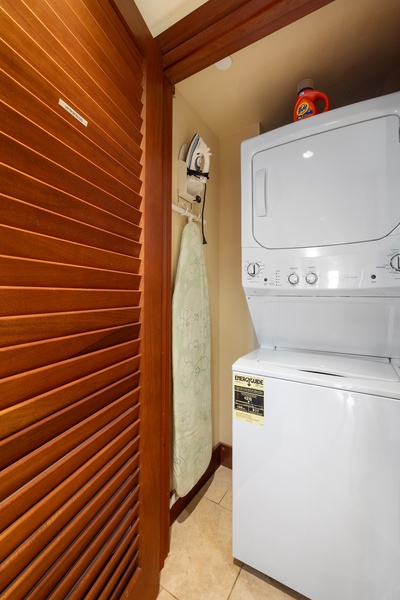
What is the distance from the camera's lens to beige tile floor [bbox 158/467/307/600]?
1078 millimetres

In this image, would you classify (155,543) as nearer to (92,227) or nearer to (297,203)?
(92,227)

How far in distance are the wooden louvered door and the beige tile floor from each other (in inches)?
11.8

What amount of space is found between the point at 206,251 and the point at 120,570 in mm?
1586

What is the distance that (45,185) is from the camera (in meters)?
0.56

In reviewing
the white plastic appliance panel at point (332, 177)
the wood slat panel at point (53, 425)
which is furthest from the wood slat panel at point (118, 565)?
the white plastic appliance panel at point (332, 177)

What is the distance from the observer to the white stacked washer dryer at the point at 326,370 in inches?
34.8

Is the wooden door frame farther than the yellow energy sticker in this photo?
No

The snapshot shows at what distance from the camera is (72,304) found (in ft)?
2.05

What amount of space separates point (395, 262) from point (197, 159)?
1.13 meters

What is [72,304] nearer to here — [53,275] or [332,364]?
[53,275]

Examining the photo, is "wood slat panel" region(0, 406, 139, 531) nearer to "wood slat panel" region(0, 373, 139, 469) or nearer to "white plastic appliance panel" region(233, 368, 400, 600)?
"wood slat panel" region(0, 373, 139, 469)

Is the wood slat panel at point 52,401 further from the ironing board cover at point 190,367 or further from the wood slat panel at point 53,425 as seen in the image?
the ironing board cover at point 190,367

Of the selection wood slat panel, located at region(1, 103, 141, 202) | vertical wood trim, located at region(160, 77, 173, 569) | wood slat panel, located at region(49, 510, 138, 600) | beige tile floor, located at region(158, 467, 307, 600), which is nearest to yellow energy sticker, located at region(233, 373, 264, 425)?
vertical wood trim, located at region(160, 77, 173, 569)

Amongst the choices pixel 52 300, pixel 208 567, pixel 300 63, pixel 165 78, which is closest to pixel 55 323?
pixel 52 300
